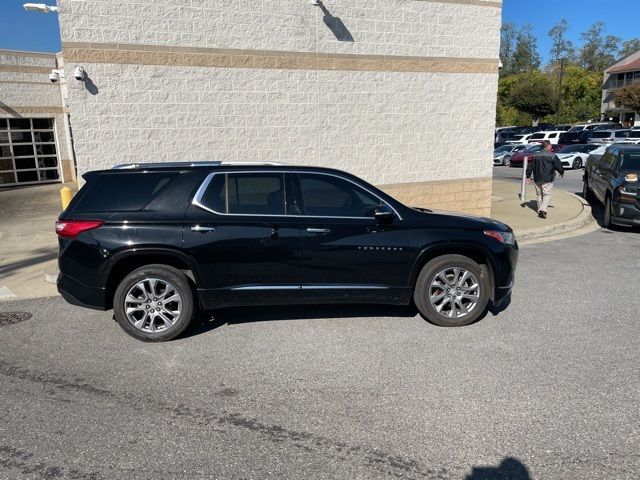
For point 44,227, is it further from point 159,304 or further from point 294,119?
point 159,304

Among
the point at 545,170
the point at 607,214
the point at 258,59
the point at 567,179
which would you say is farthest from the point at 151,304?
the point at 567,179

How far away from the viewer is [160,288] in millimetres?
5094

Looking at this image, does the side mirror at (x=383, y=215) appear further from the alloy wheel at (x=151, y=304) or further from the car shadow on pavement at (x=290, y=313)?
the alloy wheel at (x=151, y=304)

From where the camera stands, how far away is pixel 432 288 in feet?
17.5

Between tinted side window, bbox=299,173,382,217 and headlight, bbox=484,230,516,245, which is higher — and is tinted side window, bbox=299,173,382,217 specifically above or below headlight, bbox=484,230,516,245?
above

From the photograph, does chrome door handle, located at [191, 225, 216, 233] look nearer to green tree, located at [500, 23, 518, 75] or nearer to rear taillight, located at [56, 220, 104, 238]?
rear taillight, located at [56, 220, 104, 238]

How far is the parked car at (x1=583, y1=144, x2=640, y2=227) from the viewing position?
10109 millimetres

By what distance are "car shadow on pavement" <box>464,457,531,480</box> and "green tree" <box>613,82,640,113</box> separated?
59188mm

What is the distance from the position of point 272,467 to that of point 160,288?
8.30 ft

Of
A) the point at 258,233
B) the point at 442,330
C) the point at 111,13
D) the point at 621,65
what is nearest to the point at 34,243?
the point at 111,13

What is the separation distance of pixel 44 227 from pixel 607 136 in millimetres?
32874

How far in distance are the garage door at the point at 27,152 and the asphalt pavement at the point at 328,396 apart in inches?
595

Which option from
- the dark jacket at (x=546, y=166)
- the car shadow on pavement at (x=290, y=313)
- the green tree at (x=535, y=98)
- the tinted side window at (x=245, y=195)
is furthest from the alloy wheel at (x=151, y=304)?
the green tree at (x=535, y=98)

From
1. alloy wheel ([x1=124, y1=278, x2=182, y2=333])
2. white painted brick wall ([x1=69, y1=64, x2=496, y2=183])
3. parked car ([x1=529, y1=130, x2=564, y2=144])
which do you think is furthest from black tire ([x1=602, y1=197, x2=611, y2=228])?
parked car ([x1=529, y1=130, x2=564, y2=144])
